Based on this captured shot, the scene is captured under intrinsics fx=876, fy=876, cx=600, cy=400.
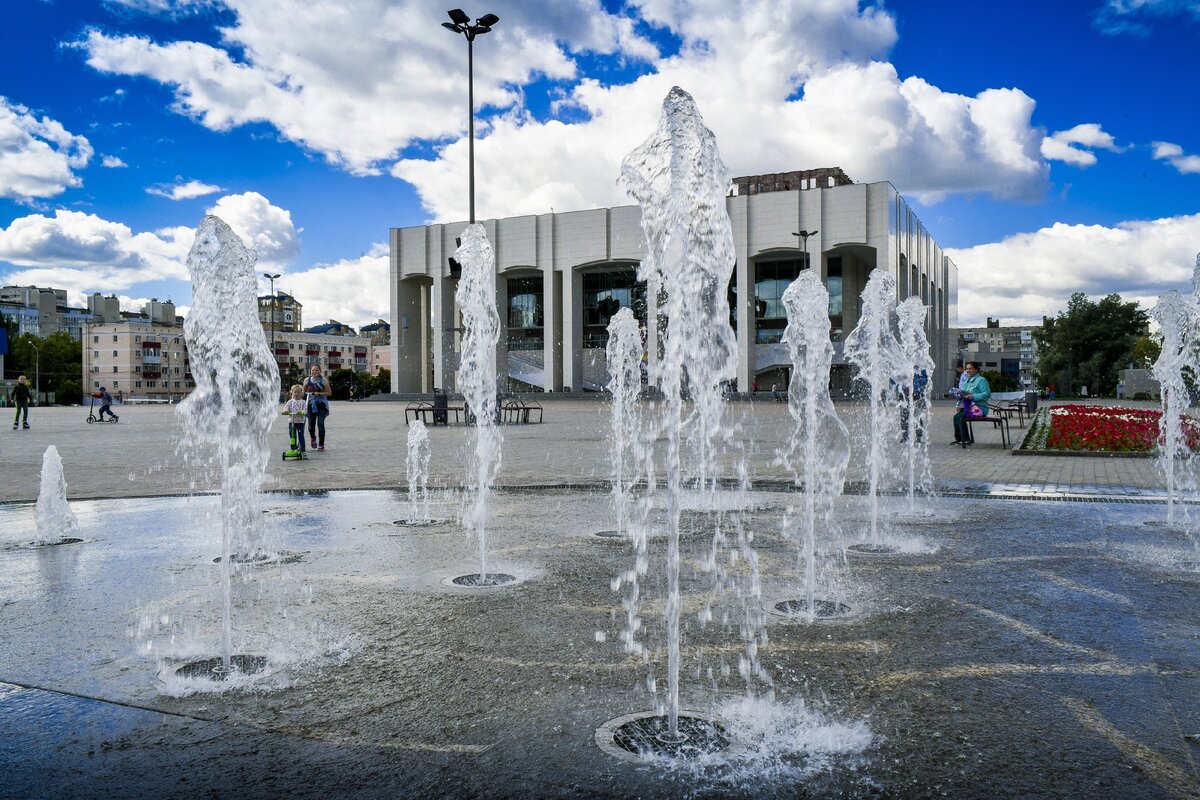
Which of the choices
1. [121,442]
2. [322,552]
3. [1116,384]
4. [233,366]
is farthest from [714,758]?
[1116,384]

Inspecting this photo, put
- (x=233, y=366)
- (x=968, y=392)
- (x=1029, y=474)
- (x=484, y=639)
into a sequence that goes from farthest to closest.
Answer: (x=968, y=392), (x=1029, y=474), (x=233, y=366), (x=484, y=639)

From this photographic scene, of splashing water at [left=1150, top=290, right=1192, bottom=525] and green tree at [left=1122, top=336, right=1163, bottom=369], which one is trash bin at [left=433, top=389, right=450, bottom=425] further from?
green tree at [left=1122, top=336, right=1163, bottom=369]

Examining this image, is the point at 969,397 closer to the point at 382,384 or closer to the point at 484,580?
the point at 484,580

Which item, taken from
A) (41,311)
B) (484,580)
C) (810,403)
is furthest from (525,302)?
(41,311)

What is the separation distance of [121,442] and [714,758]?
20.2m

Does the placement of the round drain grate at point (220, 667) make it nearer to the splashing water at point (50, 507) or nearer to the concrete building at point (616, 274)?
the splashing water at point (50, 507)

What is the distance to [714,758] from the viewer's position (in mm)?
3008

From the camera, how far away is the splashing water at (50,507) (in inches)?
286

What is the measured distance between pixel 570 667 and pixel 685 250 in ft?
6.45

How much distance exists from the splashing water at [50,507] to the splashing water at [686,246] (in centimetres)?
556

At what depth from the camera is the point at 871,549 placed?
6.88m

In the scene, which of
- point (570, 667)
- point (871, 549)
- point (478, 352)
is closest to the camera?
point (570, 667)

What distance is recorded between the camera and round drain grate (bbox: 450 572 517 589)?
556 cm

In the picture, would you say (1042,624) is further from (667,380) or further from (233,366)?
(233,366)
